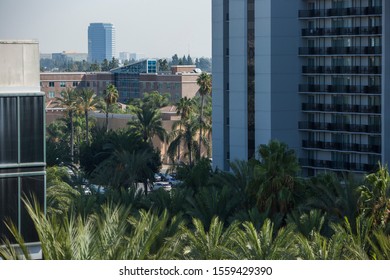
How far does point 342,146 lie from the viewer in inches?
3529

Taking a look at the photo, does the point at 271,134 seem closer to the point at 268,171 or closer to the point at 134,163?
the point at 134,163

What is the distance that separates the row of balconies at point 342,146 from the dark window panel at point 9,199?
61.4 m

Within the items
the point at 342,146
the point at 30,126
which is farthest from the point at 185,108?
the point at 30,126

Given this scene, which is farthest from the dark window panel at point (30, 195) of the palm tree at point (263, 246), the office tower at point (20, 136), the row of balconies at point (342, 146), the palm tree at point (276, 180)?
the row of balconies at point (342, 146)

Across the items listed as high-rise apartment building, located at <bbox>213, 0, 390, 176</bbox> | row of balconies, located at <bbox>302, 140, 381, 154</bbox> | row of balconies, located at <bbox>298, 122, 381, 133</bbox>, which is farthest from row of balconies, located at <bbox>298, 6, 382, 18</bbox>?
row of balconies, located at <bbox>302, 140, 381, 154</bbox>

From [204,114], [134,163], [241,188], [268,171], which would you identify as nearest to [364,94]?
[134,163]

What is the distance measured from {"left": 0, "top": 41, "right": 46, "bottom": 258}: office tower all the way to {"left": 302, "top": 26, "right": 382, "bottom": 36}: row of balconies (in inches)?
2386

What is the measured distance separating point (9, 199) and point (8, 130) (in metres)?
1.58

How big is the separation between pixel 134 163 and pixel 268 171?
37646 mm

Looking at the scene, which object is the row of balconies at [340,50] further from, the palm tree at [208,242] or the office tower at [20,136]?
the office tower at [20,136]

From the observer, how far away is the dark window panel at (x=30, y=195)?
90.8 feet

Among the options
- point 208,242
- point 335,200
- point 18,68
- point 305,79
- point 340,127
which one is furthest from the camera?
point 305,79

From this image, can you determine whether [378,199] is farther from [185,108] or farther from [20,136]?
[185,108]

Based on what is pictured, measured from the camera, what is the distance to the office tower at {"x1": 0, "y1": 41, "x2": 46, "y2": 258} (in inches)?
1078
